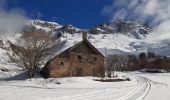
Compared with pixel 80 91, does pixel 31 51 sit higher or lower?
higher

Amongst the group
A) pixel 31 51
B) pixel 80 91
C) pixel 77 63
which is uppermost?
pixel 31 51

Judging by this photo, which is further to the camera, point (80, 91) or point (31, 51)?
point (31, 51)

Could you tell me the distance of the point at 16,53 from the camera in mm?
57281

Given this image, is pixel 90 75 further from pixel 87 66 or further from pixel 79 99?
pixel 79 99

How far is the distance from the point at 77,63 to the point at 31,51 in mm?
8996

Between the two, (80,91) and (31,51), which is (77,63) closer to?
(31,51)

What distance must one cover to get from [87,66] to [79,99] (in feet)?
130

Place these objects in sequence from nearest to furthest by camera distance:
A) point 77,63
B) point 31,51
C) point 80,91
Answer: point 80,91 → point 31,51 → point 77,63

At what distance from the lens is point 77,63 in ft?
199

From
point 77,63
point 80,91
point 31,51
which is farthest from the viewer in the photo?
point 77,63

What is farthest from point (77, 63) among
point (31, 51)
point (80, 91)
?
point (80, 91)

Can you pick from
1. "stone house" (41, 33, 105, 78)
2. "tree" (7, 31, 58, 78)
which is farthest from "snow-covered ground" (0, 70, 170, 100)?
"stone house" (41, 33, 105, 78)

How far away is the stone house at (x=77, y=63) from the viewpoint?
58344mm

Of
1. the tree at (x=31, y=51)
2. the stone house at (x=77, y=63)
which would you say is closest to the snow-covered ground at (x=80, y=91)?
the tree at (x=31, y=51)
